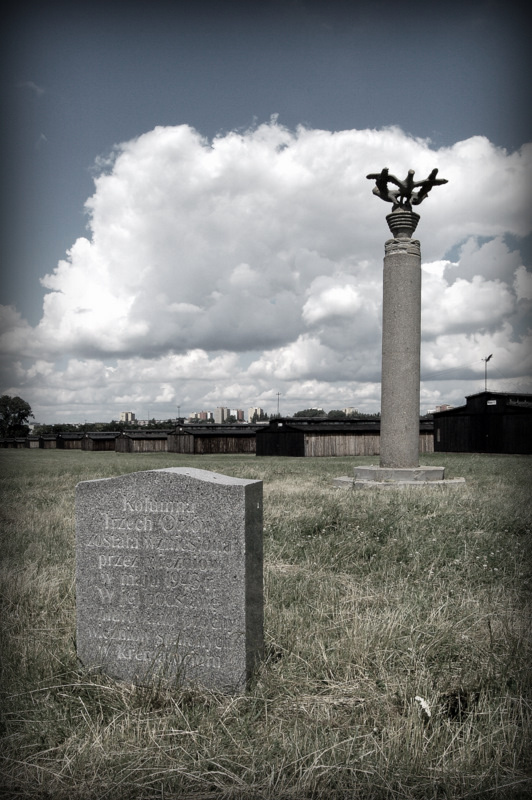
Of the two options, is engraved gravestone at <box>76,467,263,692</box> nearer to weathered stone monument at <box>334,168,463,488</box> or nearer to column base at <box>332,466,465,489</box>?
column base at <box>332,466,465,489</box>

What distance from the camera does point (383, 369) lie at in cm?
1292

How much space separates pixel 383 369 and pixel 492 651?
943 centimetres

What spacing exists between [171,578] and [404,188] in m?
11.4

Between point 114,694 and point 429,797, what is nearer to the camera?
point 429,797

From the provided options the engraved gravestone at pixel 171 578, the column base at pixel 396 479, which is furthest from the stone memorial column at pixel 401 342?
the engraved gravestone at pixel 171 578

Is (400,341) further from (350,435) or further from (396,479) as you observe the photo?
(350,435)

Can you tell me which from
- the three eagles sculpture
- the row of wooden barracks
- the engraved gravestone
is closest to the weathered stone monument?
the three eagles sculpture

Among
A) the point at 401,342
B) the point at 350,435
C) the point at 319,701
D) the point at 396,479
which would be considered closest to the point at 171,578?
the point at 319,701

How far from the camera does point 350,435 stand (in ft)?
145

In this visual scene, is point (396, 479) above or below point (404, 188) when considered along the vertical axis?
below

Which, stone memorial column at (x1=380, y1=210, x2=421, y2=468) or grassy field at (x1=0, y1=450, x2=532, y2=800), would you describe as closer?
grassy field at (x1=0, y1=450, x2=532, y2=800)

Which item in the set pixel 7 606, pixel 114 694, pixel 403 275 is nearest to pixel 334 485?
pixel 403 275

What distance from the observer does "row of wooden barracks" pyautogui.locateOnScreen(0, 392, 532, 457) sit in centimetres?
3438

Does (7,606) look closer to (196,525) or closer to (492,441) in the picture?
(196,525)
